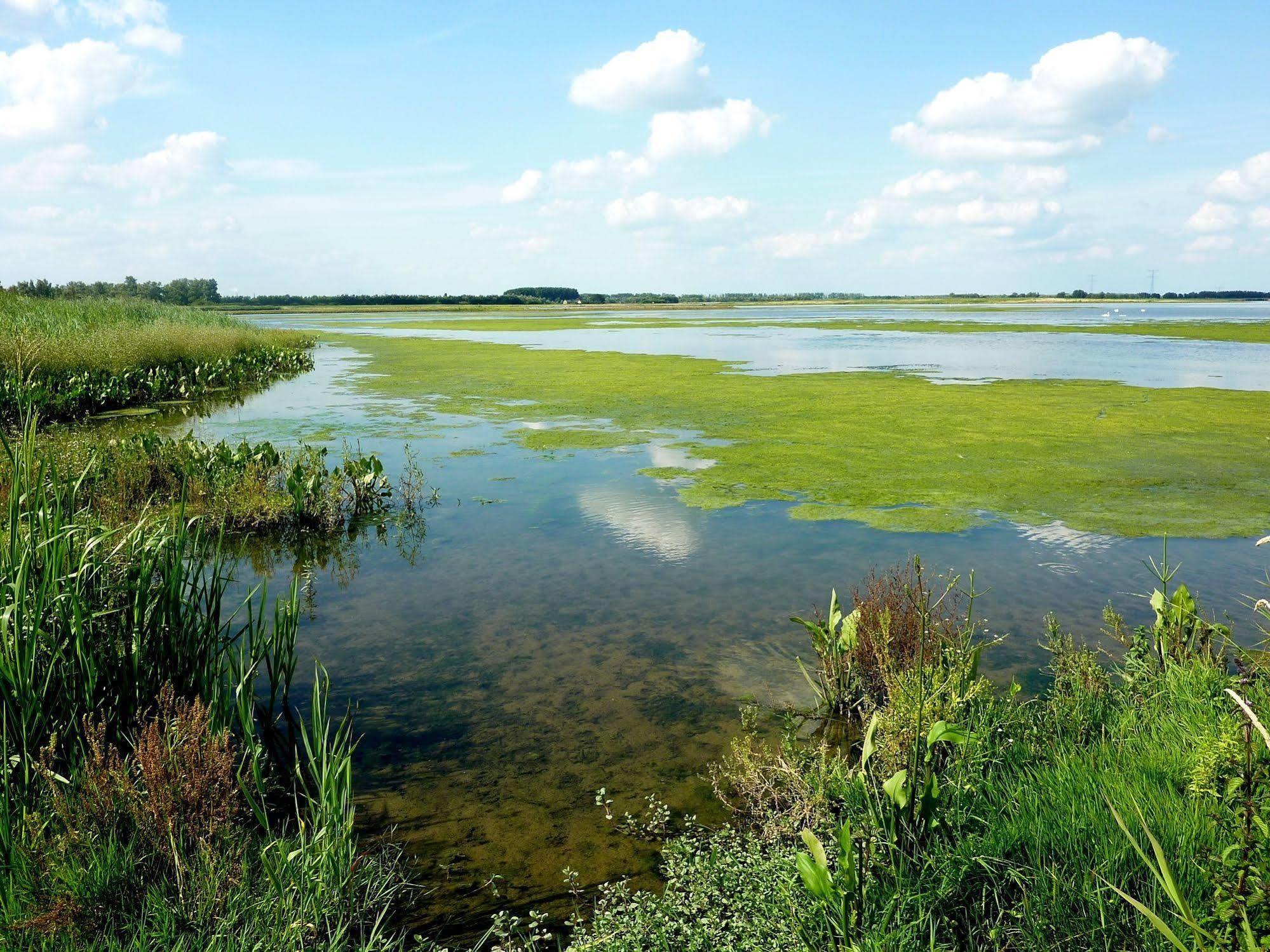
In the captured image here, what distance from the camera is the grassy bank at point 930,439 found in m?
9.38

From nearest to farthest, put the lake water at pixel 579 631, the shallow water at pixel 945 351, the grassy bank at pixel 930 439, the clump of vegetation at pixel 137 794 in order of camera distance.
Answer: the clump of vegetation at pixel 137 794, the lake water at pixel 579 631, the grassy bank at pixel 930 439, the shallow water at pixel 945 351

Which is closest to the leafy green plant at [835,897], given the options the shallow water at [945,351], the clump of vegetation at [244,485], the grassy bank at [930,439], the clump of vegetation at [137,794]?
the clump of vegetation at [137,794]

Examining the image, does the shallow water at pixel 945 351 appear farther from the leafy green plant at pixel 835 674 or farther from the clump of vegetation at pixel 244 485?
the leafy green plant at pixel 835 674

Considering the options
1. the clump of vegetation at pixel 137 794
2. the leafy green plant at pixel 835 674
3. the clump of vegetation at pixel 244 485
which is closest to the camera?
the clump of vegetation at pixel 137 794

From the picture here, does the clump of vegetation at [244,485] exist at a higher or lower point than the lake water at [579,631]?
higher

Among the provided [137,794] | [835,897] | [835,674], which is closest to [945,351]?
[835,674]

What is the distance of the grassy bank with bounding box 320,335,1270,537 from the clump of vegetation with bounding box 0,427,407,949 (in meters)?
6.56

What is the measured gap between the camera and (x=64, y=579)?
11.3ft

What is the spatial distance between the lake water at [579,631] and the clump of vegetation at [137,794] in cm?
60

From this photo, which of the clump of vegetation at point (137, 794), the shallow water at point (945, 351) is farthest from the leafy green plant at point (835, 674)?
the shallow water at point (945, 351)

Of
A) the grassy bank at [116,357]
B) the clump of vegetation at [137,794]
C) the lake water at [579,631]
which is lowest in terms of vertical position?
the lake water at [579,631]

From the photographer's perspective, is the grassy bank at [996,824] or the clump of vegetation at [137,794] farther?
the clump of vegetation at [137,794]

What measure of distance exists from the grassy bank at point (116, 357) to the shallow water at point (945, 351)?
13.0 meters

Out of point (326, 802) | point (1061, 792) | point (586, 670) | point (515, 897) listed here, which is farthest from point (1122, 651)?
point (326, 802)
